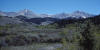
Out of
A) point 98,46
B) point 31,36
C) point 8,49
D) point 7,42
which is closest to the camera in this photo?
point 98,46

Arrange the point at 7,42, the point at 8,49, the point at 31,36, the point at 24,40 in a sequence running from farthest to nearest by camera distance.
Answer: the point at 31,36, the point at 24,40, the point at 7,42, the point at 8,49

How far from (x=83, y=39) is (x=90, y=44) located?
2.48 ft

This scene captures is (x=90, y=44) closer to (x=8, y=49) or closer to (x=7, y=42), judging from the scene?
→ (x=8, y=49)

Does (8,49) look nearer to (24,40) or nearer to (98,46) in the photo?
(24,40)

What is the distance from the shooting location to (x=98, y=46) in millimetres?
17000

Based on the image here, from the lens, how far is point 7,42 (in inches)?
1336

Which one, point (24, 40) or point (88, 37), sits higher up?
point (88, 37)

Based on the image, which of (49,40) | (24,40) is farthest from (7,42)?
(49,40)

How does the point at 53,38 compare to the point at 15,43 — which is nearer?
the point at 15,43

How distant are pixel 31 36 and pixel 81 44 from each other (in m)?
24.6

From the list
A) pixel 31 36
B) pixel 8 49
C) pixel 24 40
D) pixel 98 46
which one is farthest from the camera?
pixel 31 36

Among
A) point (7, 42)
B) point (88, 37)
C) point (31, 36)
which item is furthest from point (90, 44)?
point (31, 36)

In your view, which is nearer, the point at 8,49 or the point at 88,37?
the point at 88,37

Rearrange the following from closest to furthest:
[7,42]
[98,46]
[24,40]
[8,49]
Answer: [98,46]
[8,49]
[7,42]
[24,40]
